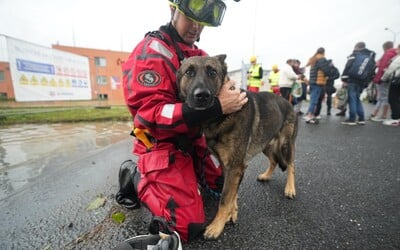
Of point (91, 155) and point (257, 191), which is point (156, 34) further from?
point (91, 155)

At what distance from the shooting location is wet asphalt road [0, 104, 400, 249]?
171 cm

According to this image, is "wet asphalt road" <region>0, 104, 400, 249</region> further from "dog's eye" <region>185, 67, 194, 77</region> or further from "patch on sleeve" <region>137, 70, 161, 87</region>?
"dog's eye" <region>185, 67, 194, 77</region>

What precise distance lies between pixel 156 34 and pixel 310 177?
8.75 feet

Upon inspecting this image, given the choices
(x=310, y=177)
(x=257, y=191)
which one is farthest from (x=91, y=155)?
(x=310, y=177)

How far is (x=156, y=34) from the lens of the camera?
2.06 meters

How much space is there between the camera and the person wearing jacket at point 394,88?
5.92 metres

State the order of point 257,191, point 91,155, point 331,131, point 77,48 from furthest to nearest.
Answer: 1. point 77,48
2. point 331,131
3. point 91,155
4. point 257,191

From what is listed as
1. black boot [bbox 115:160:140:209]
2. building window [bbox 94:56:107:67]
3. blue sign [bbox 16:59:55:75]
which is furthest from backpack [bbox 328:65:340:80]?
building window [bbox 94:56:107:67]

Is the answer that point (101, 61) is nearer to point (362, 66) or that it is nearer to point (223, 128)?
point (362, 66)

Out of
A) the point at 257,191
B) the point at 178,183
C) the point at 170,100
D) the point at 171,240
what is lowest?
the point at 257,191

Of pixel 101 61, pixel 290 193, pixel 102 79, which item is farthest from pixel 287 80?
pixel 101 61

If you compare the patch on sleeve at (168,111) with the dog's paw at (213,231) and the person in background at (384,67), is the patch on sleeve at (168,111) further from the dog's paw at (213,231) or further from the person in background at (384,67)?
the person in background at (384,67)

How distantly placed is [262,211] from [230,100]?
1.17 m

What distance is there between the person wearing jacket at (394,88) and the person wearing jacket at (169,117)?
252 inches
